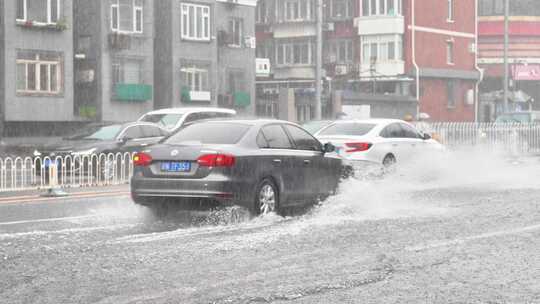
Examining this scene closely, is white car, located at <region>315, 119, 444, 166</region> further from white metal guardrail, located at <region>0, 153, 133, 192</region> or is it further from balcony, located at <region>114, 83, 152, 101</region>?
balcony, located at <region>114, 83, 152, 101</region>

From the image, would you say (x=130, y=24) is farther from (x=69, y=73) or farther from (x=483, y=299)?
(x=483, y=299)

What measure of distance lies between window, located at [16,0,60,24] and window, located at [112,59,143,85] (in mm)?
3933

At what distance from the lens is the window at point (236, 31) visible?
52.6 m

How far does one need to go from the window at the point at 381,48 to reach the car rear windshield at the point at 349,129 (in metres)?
37.9

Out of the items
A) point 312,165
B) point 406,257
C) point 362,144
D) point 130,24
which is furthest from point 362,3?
point 406,257

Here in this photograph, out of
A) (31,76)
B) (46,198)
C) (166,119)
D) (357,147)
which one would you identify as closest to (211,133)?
(46,198)

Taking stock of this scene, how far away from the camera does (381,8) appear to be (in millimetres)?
60281

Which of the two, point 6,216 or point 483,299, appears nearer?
point 483,299

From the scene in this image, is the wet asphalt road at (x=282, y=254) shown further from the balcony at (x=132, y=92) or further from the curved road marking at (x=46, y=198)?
the balcony at (x=132, y=92)

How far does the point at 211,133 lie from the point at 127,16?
1323 inches

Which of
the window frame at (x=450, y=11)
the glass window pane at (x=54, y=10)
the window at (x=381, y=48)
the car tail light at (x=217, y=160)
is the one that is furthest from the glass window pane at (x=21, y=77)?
the window frame at (x=450, y=11)

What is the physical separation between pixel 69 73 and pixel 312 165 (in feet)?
99.5

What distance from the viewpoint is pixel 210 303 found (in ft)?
24.3

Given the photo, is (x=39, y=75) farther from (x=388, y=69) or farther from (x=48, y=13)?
(x=388, y=69)
